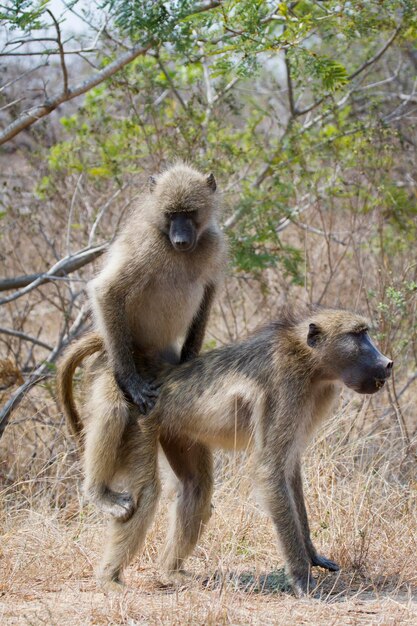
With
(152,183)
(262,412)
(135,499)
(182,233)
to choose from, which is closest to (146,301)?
(182,233)

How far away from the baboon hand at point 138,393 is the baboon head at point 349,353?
0.79 m

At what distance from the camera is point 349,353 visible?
151 inches

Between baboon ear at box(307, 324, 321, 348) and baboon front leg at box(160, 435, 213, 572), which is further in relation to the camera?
baboon front leg at box(160, 435, 213, 572)

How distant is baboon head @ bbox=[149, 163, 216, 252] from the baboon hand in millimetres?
658

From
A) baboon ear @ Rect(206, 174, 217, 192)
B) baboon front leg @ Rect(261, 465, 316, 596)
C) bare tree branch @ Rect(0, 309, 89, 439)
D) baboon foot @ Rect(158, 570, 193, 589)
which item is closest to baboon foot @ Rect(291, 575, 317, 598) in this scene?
baboon front leg @ Rect(261, 465, 316, 596)

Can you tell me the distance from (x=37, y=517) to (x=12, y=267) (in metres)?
4.84

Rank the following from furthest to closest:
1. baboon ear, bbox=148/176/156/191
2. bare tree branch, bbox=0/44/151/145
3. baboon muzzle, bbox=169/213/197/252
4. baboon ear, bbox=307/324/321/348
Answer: bare tree branch, bbox=0/44/151/145 → baboon ear, bbox=148/176/156/191 → baboon muzzle, bbox=169/213/197/252 → baboon ear, bbox=307/324/321/348

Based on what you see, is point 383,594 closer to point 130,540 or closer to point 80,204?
point 130,540

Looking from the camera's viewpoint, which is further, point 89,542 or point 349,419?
point 349,419

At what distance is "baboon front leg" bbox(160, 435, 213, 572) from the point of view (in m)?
4.18

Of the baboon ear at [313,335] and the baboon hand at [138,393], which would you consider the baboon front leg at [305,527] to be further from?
the baboon hand at [138,393]

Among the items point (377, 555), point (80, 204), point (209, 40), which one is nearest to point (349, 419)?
point (377, 555)

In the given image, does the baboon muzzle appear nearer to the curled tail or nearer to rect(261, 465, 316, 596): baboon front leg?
the curled tail

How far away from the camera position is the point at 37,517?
4.75 m
